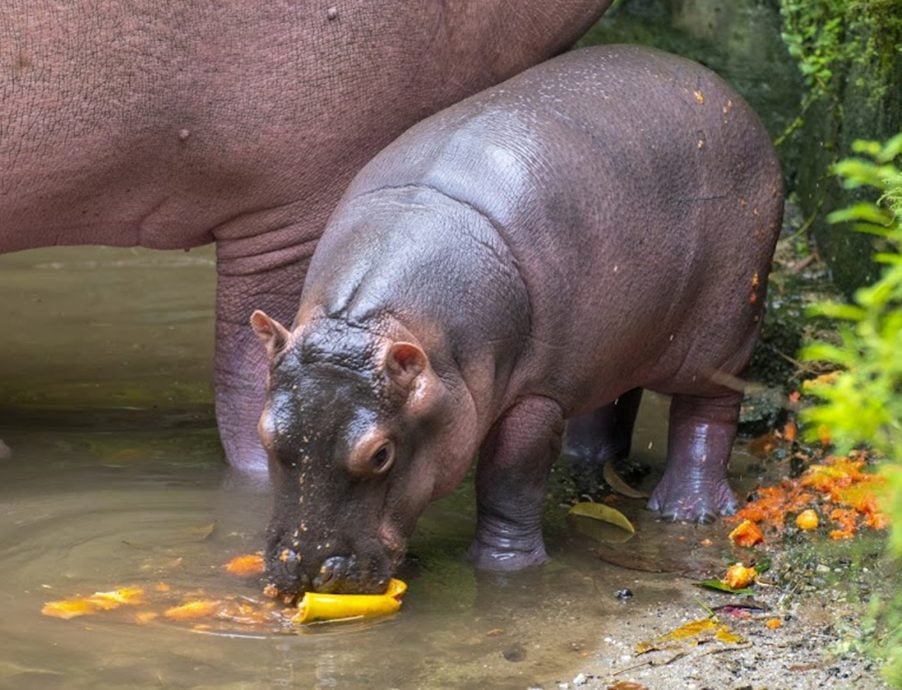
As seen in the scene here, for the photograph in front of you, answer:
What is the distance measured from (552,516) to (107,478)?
1.40m

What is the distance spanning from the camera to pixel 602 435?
19.3ft

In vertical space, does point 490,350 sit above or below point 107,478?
above

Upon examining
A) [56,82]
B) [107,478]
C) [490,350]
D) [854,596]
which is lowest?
[107,478]

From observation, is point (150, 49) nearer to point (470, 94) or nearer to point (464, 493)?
point (470, 94)

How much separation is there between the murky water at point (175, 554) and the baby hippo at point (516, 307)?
0.21 m

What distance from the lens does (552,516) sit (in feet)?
17.7

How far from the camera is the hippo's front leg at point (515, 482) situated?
478 centimetres

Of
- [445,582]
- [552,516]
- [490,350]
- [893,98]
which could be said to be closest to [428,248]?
[490,350]

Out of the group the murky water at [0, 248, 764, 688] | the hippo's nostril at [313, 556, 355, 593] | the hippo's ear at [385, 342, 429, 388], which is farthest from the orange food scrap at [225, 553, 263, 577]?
the hippo's ear at [385, 342, 429, 388]

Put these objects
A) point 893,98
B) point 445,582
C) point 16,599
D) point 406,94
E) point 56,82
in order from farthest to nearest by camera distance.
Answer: point 893,98 < point 406,94 < point 56,82 < point 445,582 < point 16,599

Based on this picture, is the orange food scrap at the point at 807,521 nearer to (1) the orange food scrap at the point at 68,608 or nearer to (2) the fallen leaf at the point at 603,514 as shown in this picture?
(2) the fallen leaf at the point at 603,514

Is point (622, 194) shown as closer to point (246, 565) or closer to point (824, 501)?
point (824, 501)

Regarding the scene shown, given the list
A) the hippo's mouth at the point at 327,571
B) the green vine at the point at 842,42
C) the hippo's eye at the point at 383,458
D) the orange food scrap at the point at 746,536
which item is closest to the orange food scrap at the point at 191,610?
the hippo's mouth at the point at 327,571

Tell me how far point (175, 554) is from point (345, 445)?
33.7 inches
